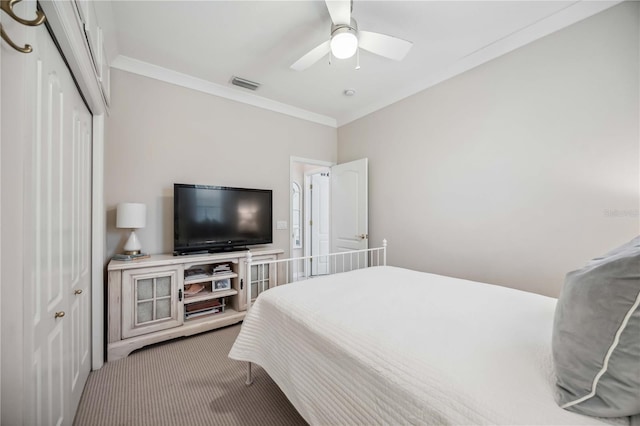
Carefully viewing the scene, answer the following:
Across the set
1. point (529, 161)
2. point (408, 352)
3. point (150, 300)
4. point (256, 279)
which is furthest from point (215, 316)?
point (529, 161)

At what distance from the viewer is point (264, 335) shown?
1.57m

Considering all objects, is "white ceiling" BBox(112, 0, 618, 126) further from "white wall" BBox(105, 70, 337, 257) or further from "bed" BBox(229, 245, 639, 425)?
"bed" BBox(229, 245, 639, 425)

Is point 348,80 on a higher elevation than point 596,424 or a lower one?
higher

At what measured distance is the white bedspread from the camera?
0.74 metres

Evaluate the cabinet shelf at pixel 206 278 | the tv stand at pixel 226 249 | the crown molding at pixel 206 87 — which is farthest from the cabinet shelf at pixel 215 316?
the crown molding at pixel 206 87

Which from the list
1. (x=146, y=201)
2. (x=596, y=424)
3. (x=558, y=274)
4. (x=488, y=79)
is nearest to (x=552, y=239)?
(x=558, y=274)

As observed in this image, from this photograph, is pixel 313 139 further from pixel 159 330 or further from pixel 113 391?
pixel 113 391

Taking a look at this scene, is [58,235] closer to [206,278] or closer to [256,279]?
[206,278]

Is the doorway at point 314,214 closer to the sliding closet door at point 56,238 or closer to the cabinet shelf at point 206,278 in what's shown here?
the cabinet shelf at point 206,278

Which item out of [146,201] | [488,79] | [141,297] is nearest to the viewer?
[141,297]

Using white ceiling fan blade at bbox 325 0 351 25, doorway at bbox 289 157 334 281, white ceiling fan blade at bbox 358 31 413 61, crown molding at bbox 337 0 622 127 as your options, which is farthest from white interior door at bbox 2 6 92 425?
doorway at bbox 289 157 334 281

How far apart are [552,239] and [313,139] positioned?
3047 millimetres

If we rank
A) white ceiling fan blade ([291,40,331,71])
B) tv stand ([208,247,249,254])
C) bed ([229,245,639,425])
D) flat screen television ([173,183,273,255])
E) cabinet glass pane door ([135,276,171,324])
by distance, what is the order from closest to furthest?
bed ([229,245,639,425]), white ceiling fan blade ([291,40,331,71]), cabinet glass pane door ([135,276,171,324]), flat screen television ([173,183,273,255]), tv stand ([208,247,249,254])

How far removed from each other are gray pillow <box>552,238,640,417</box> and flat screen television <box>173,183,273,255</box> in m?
2.81
